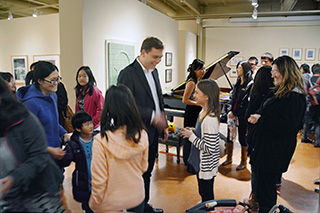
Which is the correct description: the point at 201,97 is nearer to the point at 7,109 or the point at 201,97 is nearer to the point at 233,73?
the point at 7,109

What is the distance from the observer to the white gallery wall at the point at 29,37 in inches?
271

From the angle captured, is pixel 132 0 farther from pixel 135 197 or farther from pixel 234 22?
pixel 234 22

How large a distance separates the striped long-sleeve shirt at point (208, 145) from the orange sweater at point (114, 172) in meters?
0.89

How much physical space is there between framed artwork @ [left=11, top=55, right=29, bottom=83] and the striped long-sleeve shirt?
672cm

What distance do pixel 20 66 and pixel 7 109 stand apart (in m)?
7.81

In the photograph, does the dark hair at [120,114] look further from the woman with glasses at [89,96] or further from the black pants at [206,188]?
the woman with glasses at [89,96]

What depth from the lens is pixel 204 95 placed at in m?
2.60

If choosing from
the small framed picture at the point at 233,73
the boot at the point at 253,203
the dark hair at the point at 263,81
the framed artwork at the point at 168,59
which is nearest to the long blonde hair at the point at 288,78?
the dark hair at the point at 263,81

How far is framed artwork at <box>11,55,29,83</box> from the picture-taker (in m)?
7.62

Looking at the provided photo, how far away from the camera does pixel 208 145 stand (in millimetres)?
2469

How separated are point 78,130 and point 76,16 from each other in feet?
10.1

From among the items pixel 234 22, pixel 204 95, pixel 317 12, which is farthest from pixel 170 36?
pixel 204 95

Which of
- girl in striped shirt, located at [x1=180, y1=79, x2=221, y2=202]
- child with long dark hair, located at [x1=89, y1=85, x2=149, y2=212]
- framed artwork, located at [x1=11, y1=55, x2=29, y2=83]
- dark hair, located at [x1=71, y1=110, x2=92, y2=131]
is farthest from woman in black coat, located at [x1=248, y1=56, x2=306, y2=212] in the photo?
framed artwork, located at [x1=11, y1=55, x2=29, y2=83]

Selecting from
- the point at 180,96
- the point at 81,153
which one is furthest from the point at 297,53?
the point at 81,153
